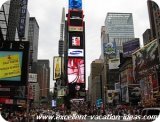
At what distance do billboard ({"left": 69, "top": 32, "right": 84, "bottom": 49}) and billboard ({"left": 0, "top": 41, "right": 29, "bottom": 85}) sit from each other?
256 feet

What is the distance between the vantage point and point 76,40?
107875 millimetres

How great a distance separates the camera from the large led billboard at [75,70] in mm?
97562

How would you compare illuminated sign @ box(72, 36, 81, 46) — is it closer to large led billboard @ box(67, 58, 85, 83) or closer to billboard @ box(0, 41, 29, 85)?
large led billboard @ box(67, 58, 85, 83)

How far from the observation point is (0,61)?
21938 mm

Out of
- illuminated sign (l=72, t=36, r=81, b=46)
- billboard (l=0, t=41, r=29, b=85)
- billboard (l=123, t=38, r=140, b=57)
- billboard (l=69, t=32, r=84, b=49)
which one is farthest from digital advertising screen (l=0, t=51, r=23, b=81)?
billboard (l=123, t=38, r=140, b=57)

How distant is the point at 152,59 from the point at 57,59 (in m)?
75.9

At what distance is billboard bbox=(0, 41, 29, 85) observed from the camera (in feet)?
73.9

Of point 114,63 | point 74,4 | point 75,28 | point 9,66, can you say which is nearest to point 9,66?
point 9,66

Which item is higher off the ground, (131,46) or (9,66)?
(131,46)

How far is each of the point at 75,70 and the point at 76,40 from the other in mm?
15170

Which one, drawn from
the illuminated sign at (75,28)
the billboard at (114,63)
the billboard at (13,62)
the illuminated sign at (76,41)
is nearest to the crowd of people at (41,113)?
the billboard at (13,62)

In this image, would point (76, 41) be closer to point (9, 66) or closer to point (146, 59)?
point (146, 59)

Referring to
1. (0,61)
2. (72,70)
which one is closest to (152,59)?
(72,70)

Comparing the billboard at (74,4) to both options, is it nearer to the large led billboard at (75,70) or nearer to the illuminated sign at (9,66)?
the large led billboard at (75,70)
